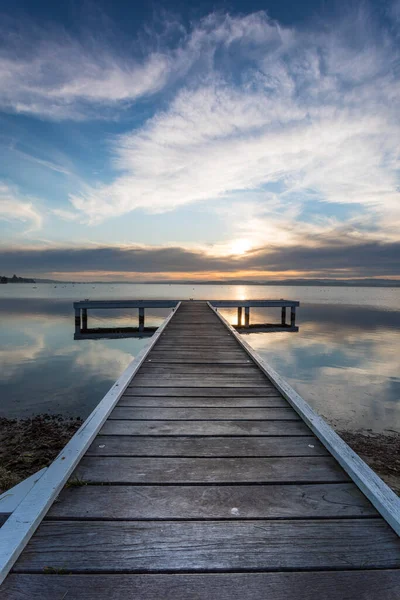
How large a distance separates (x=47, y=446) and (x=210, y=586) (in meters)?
5.63

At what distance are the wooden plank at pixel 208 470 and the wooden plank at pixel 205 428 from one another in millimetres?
399

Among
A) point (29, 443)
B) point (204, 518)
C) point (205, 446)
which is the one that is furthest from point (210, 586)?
point (29, 443)

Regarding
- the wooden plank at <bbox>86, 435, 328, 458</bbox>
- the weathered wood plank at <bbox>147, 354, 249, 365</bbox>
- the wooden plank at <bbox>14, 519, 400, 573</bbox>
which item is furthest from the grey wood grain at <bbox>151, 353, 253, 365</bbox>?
the wooden plank at <bbox>14, 519, 400, 573</bbox>

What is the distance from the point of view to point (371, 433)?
22.4ft

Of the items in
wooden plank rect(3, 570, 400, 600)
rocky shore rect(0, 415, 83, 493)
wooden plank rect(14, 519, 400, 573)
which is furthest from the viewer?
rocky shore rect(0, 415, 83, 493)

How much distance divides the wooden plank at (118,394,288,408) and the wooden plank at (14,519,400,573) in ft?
5.43

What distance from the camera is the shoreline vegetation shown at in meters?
5.01

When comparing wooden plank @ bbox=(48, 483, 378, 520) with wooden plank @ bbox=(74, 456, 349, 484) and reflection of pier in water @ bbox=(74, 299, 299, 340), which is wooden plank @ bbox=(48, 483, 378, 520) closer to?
wooden plank @ bbox=(74, 456, 349, 484)

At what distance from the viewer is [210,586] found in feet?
4.02

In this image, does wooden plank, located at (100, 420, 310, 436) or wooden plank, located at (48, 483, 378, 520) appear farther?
wooden plank, located at (100, 420, 310, 436)

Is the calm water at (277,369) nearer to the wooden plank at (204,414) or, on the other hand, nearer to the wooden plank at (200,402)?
the wooden plank at (200,402)

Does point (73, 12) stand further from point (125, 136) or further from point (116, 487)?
point (116, 487)

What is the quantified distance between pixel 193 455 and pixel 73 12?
42.5ft

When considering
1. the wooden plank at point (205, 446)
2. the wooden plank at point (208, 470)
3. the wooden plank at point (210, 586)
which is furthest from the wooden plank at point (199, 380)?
the wooden plank at point (210, 586)
